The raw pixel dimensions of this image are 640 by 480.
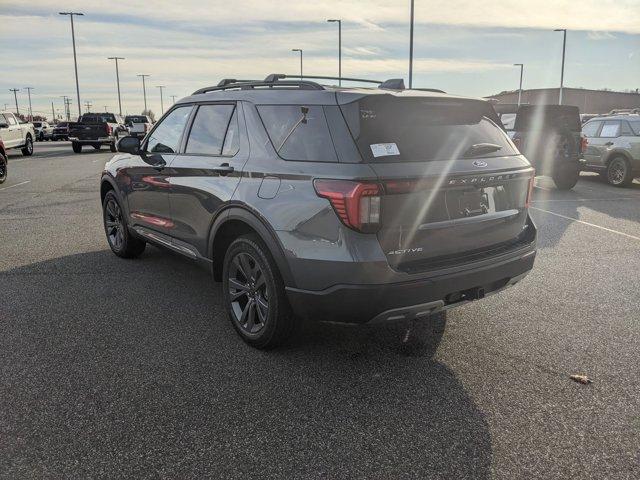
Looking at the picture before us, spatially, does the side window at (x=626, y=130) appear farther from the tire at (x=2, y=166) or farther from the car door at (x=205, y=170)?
the tire at (x=2, y=166)

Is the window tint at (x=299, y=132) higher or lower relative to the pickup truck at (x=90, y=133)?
higher

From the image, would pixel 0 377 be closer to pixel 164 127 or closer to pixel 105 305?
pixel 105 305

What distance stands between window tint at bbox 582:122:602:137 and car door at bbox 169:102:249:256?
1282cm

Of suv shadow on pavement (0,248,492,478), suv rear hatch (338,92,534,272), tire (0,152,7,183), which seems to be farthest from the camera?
tire (0,152,7,183)

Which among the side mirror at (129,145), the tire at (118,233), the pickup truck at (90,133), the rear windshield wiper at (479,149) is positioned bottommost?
the tire at (118,233)

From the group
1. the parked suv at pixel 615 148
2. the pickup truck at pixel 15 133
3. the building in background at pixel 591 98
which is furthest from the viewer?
the building in background at pixel 591 98

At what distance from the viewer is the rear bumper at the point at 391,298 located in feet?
9.88

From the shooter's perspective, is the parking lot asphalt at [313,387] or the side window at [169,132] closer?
the parking lot asphalt at [313,387]

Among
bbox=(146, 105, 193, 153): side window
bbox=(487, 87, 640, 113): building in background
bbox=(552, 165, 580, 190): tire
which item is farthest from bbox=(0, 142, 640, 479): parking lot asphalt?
bbox=(487, 87, 640, 113): building in background

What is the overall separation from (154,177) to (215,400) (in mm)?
2523

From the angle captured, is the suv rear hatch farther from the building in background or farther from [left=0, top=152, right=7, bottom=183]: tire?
the building in background

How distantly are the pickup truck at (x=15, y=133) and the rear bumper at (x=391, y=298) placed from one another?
20404 mm

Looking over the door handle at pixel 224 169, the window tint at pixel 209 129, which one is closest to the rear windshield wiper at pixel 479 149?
the door handle at pixel 224 169

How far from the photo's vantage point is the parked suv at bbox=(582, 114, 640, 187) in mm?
13039
